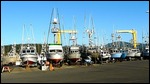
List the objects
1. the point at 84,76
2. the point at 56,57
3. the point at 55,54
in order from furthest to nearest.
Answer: the point at 55,54, the point at 56,57, the point at 84,76

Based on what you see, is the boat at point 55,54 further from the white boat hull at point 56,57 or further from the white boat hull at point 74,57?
the white boat hull at point 74,57

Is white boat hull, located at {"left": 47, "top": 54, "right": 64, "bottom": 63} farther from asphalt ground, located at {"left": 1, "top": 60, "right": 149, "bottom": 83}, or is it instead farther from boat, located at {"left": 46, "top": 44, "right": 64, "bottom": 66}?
asphalt ground, located at {"left": 1, "top": 60, "right": 149, "bottom": 83}

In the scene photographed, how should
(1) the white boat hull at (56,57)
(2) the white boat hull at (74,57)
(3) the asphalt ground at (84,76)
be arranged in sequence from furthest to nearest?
(2) the white boat hull at (74,57) < (1) the white boat hull at (56,57) < (3) the asphalt ground at (84,76)

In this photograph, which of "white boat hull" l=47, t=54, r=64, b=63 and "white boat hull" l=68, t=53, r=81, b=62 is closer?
"white boat hull" l=47, t=54, r=64, b=63

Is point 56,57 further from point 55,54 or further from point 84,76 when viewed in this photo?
point 84,76

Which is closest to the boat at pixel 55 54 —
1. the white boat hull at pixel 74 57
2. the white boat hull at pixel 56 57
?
the white boat hull at pixel 56 57

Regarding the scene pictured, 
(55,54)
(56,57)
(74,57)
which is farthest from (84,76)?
(74,57)

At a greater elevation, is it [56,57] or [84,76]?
[56,57]

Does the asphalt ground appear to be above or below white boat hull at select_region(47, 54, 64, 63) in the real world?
below

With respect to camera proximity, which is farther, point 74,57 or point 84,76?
point 74,57

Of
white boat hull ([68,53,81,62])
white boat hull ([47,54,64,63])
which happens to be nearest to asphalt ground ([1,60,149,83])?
white boat hull ([47,54,64,63])

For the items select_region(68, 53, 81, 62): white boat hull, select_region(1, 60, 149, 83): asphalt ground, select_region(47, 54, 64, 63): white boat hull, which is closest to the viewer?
select_region(1, 60, 149, 83): asphalt ground

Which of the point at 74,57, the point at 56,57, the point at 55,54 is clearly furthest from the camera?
the point at 74,57

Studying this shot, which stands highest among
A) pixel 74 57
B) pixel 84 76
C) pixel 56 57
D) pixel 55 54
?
pixel 55 54
